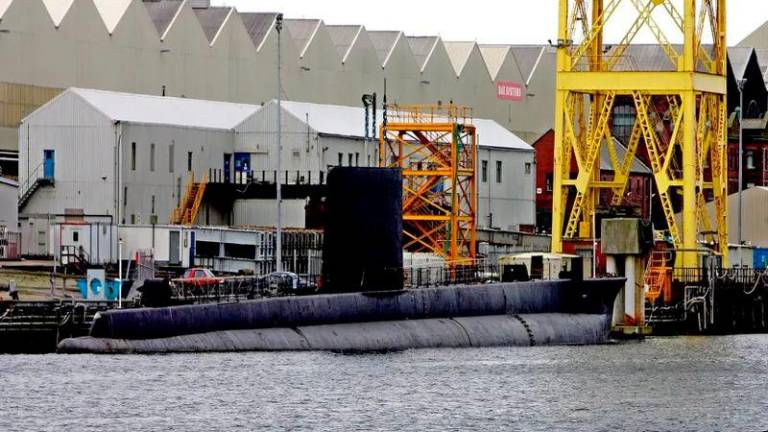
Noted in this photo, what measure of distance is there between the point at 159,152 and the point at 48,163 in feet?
14.1

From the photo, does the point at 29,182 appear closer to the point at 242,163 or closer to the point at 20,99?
the point at 20,99

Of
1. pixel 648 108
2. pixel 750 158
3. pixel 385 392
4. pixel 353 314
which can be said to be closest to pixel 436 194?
pixel 648 108

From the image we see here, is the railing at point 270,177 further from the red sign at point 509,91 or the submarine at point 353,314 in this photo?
the red sign at point 509,91

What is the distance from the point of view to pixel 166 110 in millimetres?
79750

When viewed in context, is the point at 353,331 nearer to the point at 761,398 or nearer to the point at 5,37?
the point at 761,398

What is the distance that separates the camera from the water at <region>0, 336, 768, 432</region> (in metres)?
36.8

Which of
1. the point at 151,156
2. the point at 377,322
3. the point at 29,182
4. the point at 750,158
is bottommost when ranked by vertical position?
the point at 377,322

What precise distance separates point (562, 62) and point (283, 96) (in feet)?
97.0

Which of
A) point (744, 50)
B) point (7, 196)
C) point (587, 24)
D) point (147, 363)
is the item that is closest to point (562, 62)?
point (587, 24)

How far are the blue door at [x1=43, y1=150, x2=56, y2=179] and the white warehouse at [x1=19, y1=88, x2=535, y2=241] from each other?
0.13 feet

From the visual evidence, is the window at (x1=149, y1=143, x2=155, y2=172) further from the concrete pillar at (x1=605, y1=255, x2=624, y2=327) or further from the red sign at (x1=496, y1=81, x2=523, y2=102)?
the red sign at (x1=496, y1=81, x2=523, y2=102)

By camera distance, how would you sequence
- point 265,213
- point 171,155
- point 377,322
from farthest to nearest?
point 265,213
point 171,155
point 377,322

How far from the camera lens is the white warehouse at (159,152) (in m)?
74.6

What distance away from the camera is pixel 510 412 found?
38906mm
